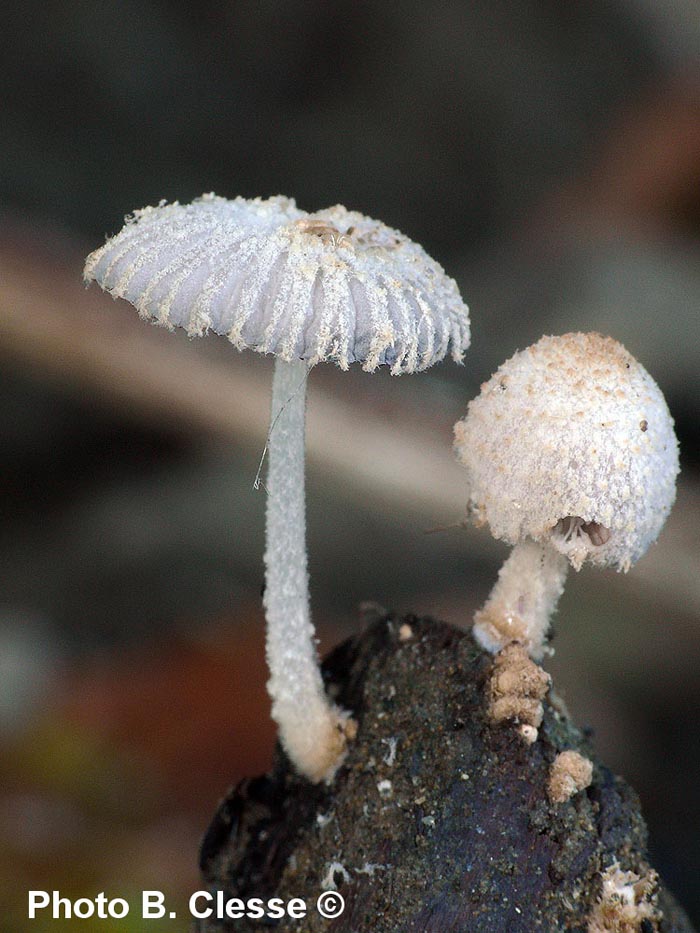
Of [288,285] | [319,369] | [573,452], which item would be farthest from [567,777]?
[319,369]

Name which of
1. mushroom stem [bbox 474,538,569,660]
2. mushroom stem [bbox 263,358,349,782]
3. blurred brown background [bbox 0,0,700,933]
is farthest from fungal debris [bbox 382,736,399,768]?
blurred brown background [bbox 0,0,700,933]

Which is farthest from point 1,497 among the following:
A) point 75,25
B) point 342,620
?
point 75,25

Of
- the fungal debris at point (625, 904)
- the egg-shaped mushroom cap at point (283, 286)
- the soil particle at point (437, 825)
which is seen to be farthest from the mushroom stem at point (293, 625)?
the fungal debris at point (625, 904)

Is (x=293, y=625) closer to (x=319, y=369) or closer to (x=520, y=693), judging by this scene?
(x=520, y=693)

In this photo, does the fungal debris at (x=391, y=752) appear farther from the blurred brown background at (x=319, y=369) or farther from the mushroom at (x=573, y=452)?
the blurred brown background at (x=319, y=369)

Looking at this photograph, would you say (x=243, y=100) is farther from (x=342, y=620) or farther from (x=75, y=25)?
(x=342, y=620)

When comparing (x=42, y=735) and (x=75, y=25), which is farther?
(x=75, y=25)
